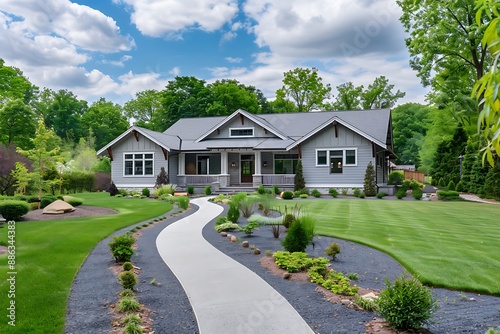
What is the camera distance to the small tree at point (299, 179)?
26483 mm

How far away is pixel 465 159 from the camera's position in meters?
28.3

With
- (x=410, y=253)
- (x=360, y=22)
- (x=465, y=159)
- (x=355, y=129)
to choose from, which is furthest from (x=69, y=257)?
(x=465, y=159)

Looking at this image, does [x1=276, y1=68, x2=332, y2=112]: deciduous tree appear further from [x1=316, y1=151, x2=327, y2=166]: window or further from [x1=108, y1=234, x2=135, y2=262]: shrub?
[x1=108, y1=234, x2=135, y2=262]: shrub

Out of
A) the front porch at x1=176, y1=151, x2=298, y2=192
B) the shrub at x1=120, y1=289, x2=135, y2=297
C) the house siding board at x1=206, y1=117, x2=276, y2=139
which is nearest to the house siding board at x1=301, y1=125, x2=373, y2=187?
the front porch at x1=176, y1=151, x2=298, y2=192

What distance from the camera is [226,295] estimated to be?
5496mm

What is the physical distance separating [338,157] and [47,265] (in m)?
22.3

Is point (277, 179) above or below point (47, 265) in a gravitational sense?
above

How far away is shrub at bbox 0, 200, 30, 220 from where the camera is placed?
12.6m

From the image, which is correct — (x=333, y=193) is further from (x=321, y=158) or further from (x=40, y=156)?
(x=40, y=156)

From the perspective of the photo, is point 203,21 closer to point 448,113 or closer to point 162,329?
point 162,329

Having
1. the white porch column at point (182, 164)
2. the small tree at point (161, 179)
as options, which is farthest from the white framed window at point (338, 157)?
the small tree at point (161, 179)

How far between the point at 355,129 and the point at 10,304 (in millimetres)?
23407

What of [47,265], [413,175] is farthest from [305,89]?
[47,265]

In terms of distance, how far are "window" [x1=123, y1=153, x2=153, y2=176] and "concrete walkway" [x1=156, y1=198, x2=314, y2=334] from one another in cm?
2144
